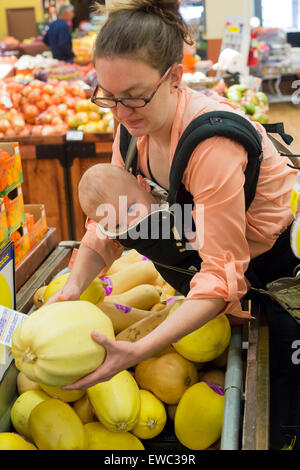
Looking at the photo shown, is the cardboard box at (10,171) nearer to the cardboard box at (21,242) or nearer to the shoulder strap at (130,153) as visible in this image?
the cardboard box at (21,242)

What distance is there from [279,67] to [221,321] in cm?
970

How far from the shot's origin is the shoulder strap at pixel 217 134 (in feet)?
4.21

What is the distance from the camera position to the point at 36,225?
8.75ft

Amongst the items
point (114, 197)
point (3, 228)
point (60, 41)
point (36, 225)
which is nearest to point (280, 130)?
point (114, 197)

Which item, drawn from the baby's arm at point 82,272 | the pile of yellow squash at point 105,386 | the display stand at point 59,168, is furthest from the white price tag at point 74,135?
the baby's arm at point 82,272

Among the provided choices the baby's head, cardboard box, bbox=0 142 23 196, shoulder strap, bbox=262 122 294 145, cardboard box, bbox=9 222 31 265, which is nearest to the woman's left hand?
the baby's head

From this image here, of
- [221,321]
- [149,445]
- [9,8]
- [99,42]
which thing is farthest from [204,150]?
[9,8]

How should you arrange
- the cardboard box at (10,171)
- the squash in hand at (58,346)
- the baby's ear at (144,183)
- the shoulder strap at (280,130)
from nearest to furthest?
the squash in hand at (58,346) → the baby's ear at (144,183) → the shoulder strap at (280,130) → the cardboard box at (10,171)

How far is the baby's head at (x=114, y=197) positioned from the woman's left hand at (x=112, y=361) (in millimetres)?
391

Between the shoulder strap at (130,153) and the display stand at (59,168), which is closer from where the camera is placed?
the shoulder strap at (130,153)

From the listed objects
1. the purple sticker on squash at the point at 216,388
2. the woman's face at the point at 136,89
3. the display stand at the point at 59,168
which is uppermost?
the woman's face at the point at 136,89

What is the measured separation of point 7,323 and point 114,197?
0.46 meters

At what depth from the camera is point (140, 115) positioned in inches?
52.0
